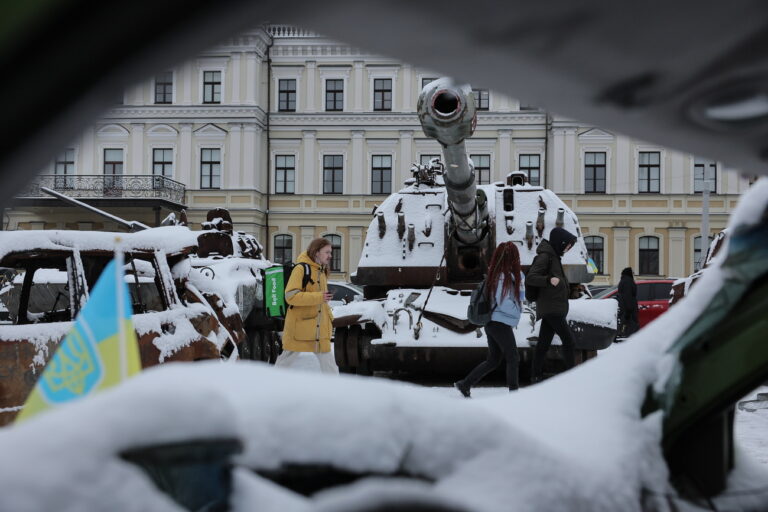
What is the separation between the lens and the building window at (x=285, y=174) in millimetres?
34094

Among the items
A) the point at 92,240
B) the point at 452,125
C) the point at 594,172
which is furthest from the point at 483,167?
the point at 92,240

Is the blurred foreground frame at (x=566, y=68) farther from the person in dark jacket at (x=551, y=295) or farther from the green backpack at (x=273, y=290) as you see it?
the green backpack at (x=273, y=290)

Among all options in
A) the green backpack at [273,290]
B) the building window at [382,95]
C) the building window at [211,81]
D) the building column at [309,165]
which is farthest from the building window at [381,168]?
the green backpack at [273,290]

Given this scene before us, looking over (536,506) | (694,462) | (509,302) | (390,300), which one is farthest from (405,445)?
(390,300)

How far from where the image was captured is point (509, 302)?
24.3 ft

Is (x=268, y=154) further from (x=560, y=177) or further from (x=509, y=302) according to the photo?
(x=509, y=302)

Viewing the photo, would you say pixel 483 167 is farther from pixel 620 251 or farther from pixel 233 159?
pixel 233 159

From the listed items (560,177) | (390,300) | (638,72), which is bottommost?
(390,300)

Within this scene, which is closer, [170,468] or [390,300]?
[170,468]

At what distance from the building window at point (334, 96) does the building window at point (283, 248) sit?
18.1ft

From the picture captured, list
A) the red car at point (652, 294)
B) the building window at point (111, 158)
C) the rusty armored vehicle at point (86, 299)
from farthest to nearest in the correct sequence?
the red car at point (652, 294) → the building window at point (111, 158) → the rusty armored vehicle at point (86, 299)

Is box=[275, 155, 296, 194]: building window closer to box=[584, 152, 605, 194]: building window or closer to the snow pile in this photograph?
box=[584, 152, 605, 194]: building window

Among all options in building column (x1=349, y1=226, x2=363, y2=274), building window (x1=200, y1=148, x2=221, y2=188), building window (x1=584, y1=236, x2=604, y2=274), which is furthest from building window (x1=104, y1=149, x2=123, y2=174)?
building column (x1=349, y1=226, x2=363, y2=274)

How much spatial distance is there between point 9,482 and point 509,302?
255 inches
